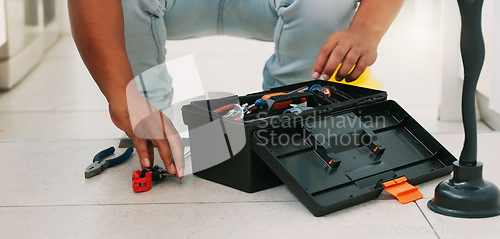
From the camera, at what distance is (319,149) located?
2.86 ft

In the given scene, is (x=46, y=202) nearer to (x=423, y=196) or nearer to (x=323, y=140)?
(x=323, y=140)

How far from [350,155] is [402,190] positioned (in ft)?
0.29

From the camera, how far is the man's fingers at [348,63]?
3.25ft

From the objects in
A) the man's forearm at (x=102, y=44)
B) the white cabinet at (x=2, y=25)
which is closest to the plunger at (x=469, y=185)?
the man's forearm at (x=102, y=44)

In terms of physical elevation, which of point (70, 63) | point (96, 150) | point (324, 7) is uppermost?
point (324, 7)

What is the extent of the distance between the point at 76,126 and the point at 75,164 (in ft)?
2.20

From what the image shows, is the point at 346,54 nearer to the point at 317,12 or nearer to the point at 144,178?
the point at 317,12

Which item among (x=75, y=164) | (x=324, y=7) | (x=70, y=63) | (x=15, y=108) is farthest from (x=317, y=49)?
(x=70, y=63)

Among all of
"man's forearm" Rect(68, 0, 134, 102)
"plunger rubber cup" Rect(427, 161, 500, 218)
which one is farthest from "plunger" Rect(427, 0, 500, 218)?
"man's forearm" Rect(68, 0, 134, 102)

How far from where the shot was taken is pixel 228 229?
791 mm

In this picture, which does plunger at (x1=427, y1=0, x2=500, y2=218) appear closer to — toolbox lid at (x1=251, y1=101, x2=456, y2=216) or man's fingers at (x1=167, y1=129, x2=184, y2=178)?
toolbox lid at (x1=251, y1=101, x2=456, y2=216)

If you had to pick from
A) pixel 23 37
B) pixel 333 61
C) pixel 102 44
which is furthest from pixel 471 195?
pixel 23 37

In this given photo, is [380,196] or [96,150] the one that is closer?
[380,196]

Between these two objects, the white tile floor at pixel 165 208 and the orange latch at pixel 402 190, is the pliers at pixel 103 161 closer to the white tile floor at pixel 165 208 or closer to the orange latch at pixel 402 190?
the white tile floor at pixel 165 208
